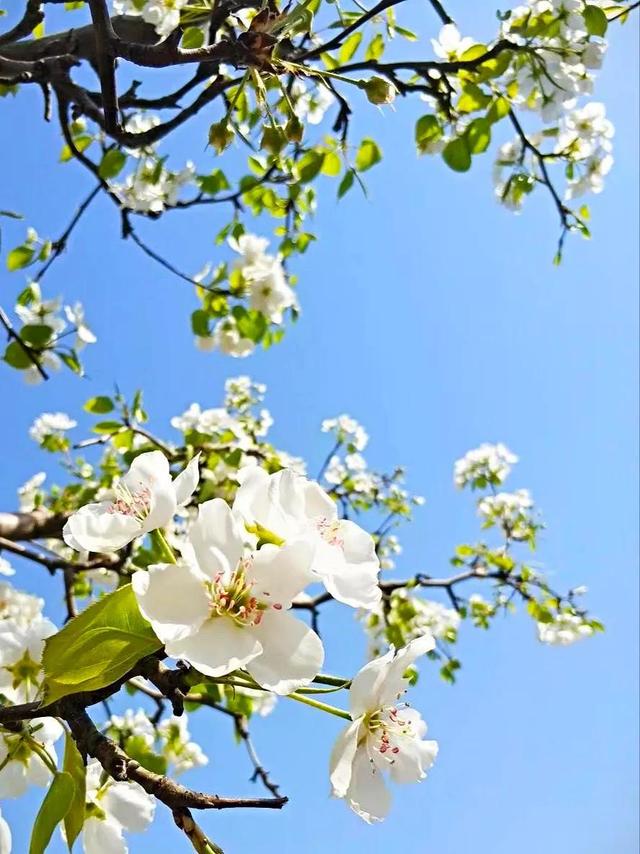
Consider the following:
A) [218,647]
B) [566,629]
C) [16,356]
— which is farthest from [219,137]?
[566,629]

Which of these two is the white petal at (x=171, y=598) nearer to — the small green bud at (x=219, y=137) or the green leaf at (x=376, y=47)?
the small green bud at (x=219, y=137)

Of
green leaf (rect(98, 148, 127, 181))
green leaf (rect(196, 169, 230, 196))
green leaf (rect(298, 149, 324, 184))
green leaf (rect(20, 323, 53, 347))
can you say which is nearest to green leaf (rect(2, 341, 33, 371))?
green leaf (rect(20, 323, 53, 347))

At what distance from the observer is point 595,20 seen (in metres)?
1.95

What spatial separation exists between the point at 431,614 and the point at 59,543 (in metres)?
2.02

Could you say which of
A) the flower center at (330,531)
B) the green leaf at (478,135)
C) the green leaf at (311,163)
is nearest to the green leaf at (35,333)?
the green leaf at (311,163)

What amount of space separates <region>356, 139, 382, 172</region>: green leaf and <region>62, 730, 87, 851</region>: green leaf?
2.22m

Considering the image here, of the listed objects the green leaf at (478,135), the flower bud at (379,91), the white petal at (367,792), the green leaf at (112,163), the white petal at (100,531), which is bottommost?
the white petal at (367,792)

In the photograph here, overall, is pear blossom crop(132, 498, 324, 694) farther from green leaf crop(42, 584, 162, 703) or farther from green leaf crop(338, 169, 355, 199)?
green leaf crop(338, 169, 355, 199)

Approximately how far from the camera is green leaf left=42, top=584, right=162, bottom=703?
746 mm

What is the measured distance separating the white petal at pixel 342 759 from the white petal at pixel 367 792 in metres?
0.04

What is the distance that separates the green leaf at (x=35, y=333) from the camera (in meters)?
2.55

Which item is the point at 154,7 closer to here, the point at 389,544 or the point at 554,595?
the point at 554,595

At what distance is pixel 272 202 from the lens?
118 inches

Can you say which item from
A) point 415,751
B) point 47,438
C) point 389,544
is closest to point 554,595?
point 389,544
